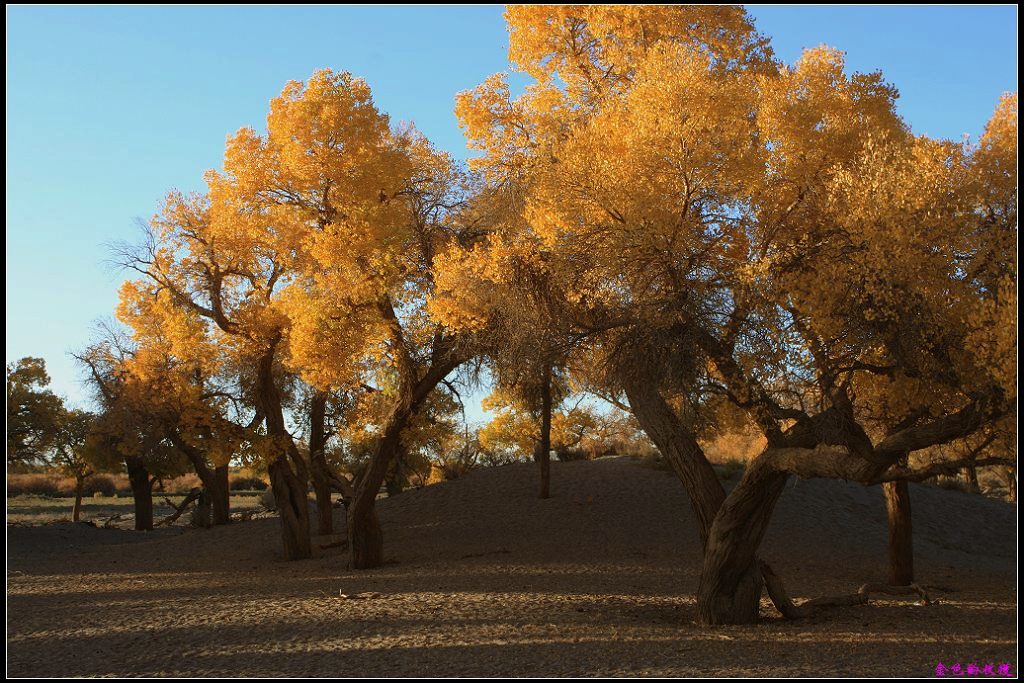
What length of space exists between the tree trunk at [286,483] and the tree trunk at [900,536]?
39.3 feet

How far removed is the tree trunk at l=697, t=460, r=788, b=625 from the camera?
11703 mm

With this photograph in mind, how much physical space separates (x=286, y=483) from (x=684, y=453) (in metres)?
10.5

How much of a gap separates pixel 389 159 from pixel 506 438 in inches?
626

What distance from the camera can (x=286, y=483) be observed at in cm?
1972

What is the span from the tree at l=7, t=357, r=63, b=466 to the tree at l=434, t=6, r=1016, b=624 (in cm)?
2161

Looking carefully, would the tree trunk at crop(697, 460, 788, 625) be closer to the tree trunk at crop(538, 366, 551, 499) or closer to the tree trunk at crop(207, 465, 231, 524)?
the tree trunk at crop(538, 366, 551, 499)

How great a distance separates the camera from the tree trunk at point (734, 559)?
38.4ft

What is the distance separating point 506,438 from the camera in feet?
99.0

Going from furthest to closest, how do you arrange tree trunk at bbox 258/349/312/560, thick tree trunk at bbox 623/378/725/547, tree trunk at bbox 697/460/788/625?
1. tree trunk at bbox 258/349/312/560
2. thick tree trunk at bbox 623/378/725/547
3. tree trunk at bbox 697/460/788/625

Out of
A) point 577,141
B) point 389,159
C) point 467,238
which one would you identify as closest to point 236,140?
point 389,159

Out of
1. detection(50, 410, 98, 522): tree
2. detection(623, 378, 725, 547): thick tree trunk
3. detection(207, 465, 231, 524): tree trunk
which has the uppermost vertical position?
detection(50, 410, 98, 522): tree

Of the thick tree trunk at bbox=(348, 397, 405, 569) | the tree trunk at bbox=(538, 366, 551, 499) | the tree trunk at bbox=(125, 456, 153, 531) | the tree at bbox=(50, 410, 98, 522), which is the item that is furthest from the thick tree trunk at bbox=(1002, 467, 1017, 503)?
the tree trunk at bbox=(125, 456, 153, 531)

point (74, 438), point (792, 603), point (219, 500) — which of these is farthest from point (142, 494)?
point (792, 603)

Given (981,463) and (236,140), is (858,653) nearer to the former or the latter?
(981,463)
